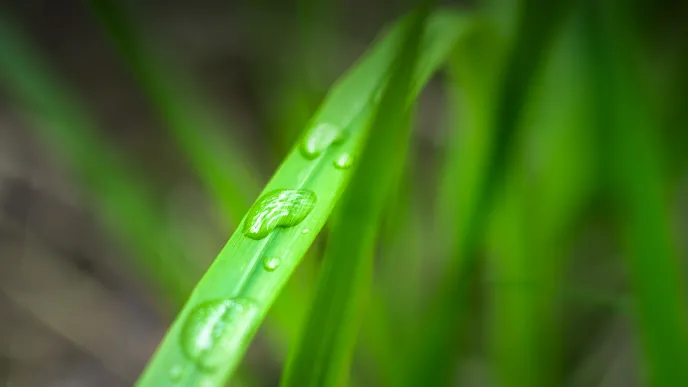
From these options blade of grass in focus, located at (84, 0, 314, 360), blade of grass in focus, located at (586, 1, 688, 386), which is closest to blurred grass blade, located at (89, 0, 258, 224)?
blade of grass in focus, located at (84, 0, 314, 360)

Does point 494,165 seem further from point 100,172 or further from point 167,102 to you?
point 100,172

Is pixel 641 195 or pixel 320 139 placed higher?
pixel 641 195

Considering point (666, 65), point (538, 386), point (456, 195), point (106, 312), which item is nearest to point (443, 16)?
point (456, 195)

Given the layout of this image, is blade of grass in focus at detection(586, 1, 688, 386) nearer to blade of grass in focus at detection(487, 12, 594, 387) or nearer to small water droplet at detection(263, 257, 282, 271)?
blade of grass in focus at detection(487, 12, 594, 387)

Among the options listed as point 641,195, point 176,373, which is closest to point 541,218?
point 641,195

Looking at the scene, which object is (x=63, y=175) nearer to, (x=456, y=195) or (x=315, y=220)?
(x=456, y=195)

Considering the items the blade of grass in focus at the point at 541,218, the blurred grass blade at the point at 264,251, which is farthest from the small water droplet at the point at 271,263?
the blade of grass in focus at the point at 541,218

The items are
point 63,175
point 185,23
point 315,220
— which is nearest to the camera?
point 315,220
